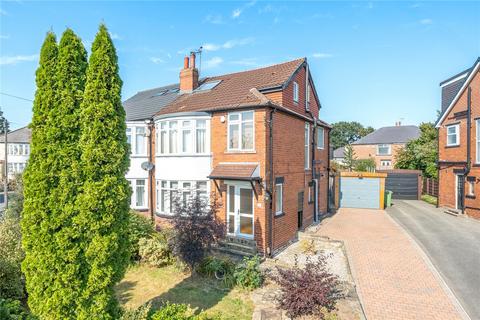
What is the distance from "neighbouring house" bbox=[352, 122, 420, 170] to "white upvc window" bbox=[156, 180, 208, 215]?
41.7 meters

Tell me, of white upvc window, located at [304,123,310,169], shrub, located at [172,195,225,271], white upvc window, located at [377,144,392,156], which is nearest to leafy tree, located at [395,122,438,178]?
white upvc window, located at [377,144,392,156]

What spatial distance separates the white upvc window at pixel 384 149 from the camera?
4976cm

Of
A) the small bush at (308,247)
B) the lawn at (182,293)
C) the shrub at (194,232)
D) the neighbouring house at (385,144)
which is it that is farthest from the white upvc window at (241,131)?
the neighbouring house at (385,144)

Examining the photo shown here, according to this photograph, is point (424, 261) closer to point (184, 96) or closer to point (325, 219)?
point (325, 219)

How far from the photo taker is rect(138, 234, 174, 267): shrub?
11570 mm

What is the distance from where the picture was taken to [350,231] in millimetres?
16516

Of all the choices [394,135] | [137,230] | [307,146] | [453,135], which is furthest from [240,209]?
[394,135]

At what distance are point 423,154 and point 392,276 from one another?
2538 cm

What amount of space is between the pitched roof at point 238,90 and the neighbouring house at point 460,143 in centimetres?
1289

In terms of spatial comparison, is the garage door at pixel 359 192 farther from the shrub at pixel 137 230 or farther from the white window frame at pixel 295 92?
the shrub at pixel 137 230

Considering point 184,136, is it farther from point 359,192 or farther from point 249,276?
point 359,192

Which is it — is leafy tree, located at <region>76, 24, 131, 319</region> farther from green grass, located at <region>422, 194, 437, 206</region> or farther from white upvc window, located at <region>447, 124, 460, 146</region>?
green grass, located at <region>422, 194, 437, 206</region>

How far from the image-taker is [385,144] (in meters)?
50.2

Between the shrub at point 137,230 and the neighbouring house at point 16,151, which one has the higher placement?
the neighbouring house at point 16,151
